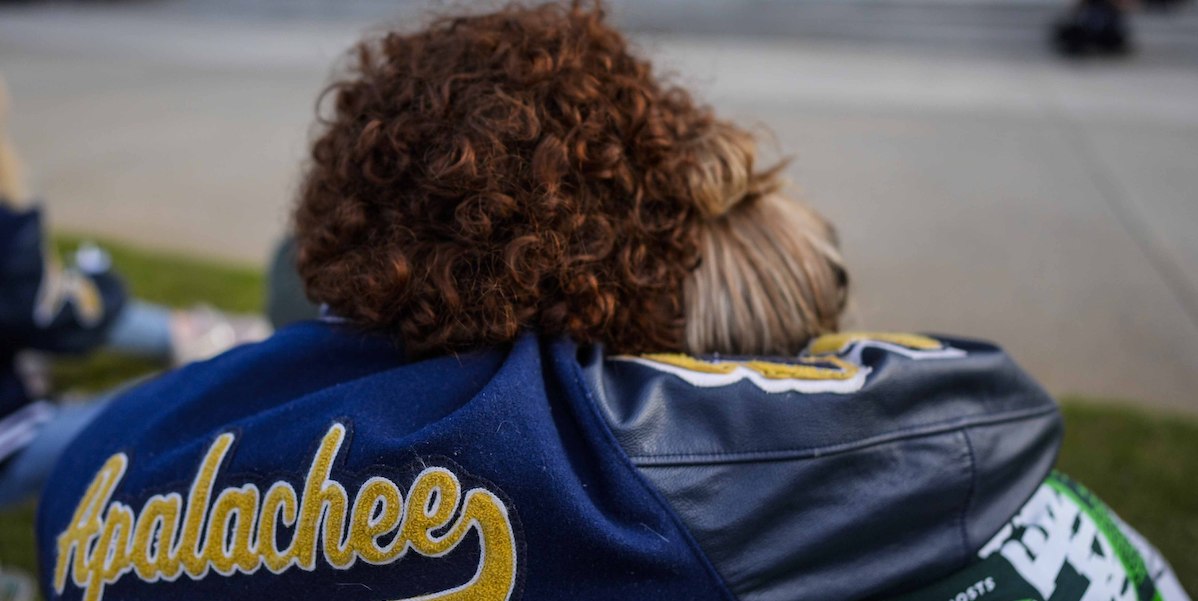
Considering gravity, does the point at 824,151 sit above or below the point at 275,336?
below

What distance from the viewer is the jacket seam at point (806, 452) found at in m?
1.03

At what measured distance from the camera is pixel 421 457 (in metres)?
1.03

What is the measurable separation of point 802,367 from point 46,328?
262cm

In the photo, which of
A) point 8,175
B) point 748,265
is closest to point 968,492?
point 748,265

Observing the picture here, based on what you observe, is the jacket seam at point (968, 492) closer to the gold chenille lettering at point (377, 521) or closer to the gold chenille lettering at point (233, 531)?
the gold chenille lettering at point (377, 521)

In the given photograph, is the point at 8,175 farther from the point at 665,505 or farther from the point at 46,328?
the point at 665,505

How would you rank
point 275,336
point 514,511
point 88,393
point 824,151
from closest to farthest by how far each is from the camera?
point 514,511 < point 275,336 < point 88,393 < point 824,151

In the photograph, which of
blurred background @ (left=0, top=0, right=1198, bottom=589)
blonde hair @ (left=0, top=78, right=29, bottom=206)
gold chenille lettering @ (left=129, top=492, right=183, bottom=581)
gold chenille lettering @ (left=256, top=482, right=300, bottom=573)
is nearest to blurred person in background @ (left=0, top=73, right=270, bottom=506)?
blonde hair @ (left=0, top=78, right=29, bottom=206)

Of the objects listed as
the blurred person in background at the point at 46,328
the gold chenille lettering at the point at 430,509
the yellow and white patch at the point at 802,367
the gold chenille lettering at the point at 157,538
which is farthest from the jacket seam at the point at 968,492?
the blurred person in background at the point at 46,328

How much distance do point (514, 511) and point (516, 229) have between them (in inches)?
13.8

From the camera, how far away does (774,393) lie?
1.11 meters

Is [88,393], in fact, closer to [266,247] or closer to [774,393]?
[266,247]

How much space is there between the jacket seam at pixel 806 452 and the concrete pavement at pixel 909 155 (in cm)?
52

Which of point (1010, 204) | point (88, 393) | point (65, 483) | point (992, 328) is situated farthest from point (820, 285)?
point (1010, 204)
